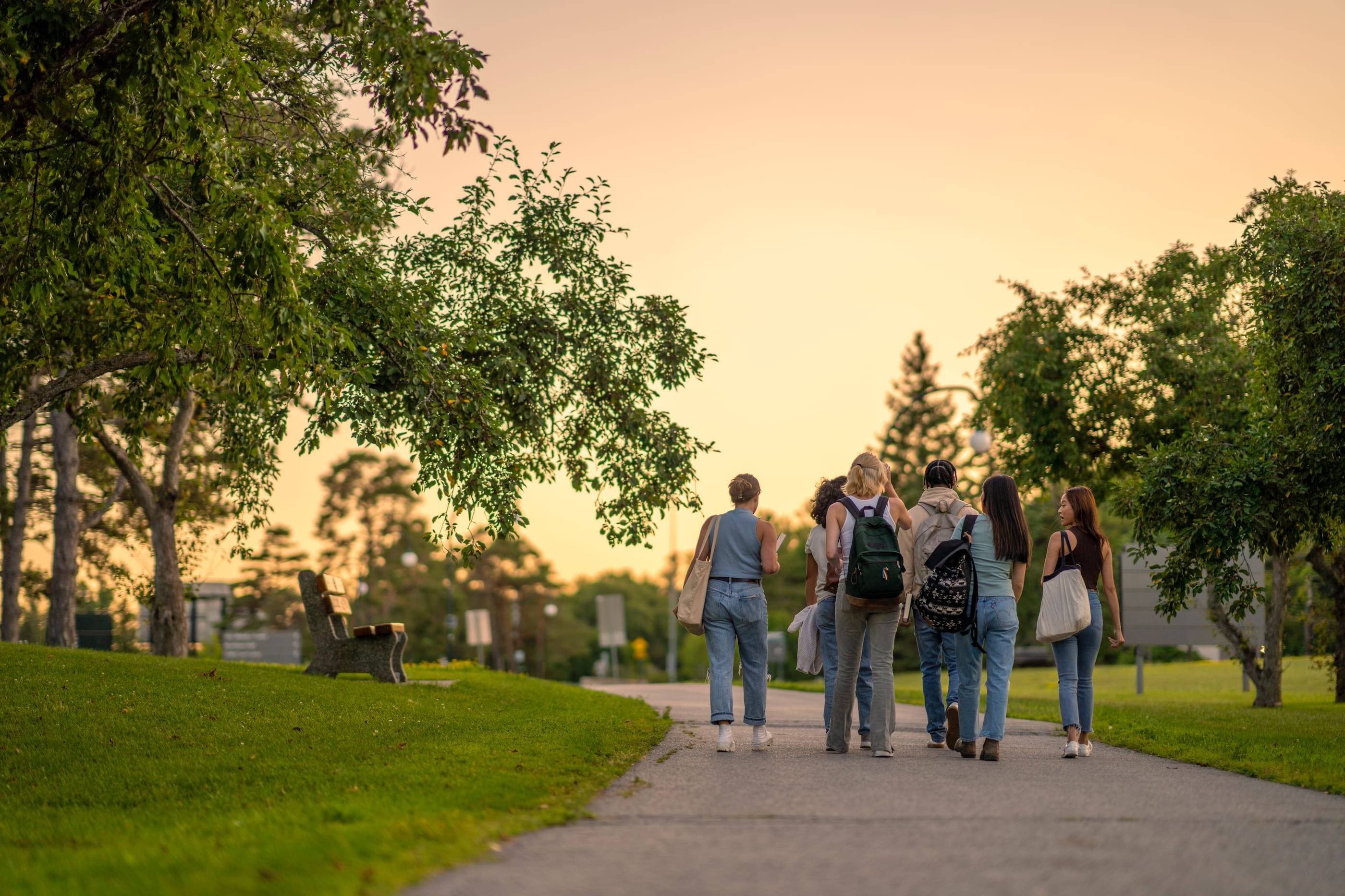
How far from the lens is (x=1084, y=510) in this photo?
9.82 meters

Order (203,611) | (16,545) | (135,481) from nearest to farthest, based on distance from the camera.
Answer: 1. (135,481)
2. (16,545)
3. (203,611)

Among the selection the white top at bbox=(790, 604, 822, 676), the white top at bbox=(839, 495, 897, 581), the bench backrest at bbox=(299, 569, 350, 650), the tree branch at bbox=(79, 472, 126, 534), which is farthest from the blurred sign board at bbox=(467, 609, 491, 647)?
the white top at bbox=(839, 495, 897, 581)

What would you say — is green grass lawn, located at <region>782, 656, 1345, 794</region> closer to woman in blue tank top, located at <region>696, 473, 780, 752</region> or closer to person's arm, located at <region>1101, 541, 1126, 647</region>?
person's arm, located at <region>1101, 541, 1126, 647</region>

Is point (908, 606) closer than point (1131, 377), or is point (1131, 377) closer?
point (908, 606)

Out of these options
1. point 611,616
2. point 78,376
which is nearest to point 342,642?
point 78,376

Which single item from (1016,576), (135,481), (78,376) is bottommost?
(1016,576)

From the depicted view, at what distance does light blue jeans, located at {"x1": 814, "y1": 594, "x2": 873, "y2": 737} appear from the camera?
10.0 m

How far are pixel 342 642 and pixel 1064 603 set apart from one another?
388 inches

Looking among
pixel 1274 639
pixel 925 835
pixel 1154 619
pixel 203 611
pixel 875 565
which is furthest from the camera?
pixel 203 611

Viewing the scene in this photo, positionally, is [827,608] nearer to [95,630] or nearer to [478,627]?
[95,630]

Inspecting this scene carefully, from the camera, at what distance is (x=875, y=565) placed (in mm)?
9258

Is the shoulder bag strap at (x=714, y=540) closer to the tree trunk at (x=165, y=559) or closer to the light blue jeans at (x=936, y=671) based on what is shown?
the light blue jeans at (x=936, y=671)

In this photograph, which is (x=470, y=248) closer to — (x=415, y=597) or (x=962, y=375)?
(x=962, y=375)

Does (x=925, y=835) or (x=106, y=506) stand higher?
(x=106, y=506)
